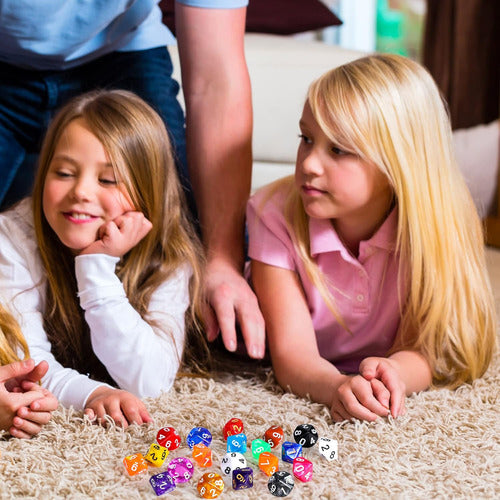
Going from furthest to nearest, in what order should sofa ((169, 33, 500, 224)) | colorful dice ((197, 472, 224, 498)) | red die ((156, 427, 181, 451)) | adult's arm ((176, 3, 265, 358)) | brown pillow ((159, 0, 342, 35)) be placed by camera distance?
brown pillow ((159, 0, 342, 35))
sofa ((169, 33, 500, 224))
adult's arm ((176, 3, 265, 358))
red die ((156, 427, 181, 451))
colorful dice ((197, 472, 224, 498))

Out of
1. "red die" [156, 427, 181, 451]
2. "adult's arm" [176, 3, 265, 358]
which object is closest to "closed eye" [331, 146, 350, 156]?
"adult's arm" [176, 3, 265, 358]

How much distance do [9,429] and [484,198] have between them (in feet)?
6.38

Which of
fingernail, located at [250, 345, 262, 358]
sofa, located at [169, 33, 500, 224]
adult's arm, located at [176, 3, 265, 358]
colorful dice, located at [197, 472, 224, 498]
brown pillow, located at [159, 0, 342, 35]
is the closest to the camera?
colorful dice, located at [197, 472, 224, 498]

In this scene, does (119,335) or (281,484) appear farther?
(119,335)

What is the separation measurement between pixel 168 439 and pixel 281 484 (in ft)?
0.56

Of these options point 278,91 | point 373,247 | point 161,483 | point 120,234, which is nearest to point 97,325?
point 120,234

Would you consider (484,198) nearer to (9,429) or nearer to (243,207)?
(243,207)

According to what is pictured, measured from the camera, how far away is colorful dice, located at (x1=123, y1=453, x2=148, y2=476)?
0.92 meters

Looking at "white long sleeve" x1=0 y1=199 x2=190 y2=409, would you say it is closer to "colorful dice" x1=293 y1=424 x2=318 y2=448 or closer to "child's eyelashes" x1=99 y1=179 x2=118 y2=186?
"child's eyelashes" x1=99 y1=179 x2=118 y2=186

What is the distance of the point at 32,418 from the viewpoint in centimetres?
101

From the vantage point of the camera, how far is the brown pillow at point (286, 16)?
2.54m

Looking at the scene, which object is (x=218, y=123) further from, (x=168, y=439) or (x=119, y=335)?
(x=168, y=439)

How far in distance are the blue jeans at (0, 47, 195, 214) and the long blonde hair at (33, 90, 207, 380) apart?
0.16 metres

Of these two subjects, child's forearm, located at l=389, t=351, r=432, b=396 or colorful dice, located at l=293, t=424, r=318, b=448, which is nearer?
colorful dice, located at l=293, t=424, r=318, b=448
